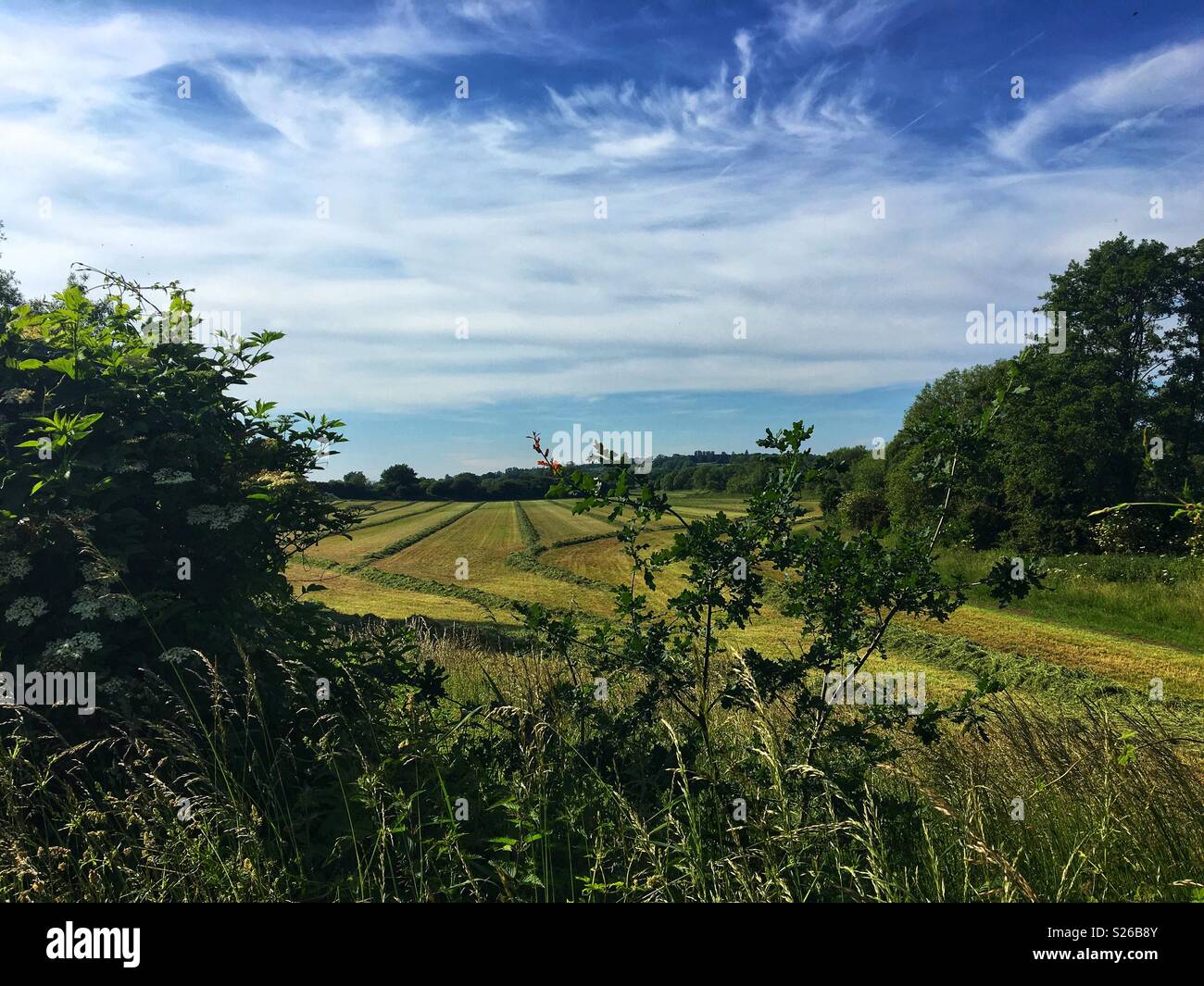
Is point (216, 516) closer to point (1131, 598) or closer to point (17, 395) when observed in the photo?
point (17, 395)

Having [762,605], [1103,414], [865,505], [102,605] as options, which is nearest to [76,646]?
[102,605]

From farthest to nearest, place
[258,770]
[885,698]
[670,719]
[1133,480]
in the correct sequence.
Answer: [1133,480] → [885,698] → [670,719] → [258,770]

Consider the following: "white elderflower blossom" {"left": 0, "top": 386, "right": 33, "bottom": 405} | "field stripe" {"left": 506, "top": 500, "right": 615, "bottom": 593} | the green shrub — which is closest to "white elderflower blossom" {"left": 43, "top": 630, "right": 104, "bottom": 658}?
"white elderflower blossom" {"left": 0, "top": 386, "right": 33, "bottom": 405}

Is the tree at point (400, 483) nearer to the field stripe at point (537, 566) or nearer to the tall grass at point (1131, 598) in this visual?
the field stripe at point (537, 566)

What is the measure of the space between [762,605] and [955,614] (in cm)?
2531

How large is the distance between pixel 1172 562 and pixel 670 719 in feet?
106

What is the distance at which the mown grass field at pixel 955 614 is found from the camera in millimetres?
17094

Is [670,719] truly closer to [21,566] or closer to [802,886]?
[802,886]

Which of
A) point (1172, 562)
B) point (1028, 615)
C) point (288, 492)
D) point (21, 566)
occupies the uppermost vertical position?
point (288, 492)

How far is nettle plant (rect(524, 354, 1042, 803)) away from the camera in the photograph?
4.26 meters

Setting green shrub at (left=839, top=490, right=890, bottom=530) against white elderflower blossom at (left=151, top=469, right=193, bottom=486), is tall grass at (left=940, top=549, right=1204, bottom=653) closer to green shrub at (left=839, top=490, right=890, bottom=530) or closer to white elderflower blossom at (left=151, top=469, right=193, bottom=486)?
green shrub at (left=839, top=490, right=890, bottom=530)

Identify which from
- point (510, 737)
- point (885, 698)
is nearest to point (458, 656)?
point (510, 737)

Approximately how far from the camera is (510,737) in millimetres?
4457

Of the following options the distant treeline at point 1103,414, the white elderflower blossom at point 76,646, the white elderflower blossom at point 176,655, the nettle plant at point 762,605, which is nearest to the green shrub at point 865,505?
the distant treeline at point 1103,414
